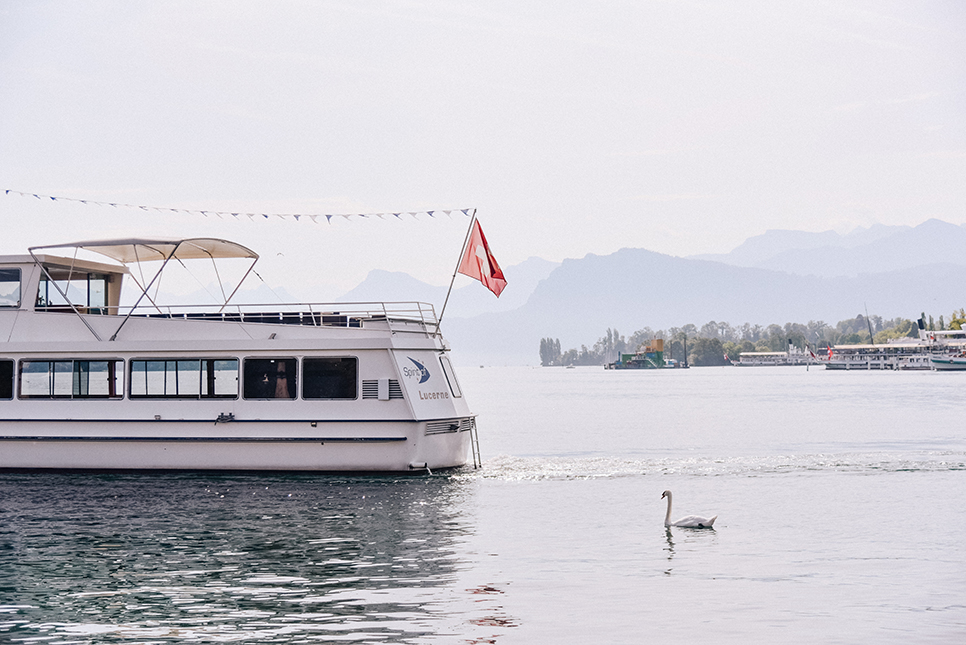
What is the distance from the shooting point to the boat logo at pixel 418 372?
22516 millimetres

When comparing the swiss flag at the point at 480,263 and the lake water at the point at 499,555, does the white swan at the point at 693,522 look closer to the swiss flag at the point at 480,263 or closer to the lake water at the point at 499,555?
the lake water at the point at 499,555

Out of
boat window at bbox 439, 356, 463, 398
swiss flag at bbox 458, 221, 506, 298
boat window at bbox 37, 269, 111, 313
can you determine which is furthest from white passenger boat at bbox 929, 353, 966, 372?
boat window at bbox 37, 269, 111, 313

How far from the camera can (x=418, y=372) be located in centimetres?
2286

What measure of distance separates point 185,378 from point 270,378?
2019 millimetres

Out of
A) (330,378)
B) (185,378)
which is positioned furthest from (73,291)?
(330,378)

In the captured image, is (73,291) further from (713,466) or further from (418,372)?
(713,466)

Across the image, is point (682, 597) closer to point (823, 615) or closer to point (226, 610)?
point (823, 615)

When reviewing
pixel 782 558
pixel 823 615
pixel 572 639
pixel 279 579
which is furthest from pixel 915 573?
pixel 279 579

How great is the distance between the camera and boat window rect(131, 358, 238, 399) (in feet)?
76.1

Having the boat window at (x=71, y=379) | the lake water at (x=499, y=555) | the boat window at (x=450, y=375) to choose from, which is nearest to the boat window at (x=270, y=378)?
the lake water at (x=499, y=555)

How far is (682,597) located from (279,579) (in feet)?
16.7

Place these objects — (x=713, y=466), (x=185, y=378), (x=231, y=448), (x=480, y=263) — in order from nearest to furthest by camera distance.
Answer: (x=231, y=448) → (x=185, y=378) → (x=480, y=263) → (x=713, y=466)

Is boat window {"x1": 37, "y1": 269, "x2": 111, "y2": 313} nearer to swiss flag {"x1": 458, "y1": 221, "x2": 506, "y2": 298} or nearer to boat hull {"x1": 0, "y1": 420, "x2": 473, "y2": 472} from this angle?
boat hull {"x1": 0, "y1": 420, "x2": 473, "y2": 472}

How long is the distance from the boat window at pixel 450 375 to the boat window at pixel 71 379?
731 centimetres
